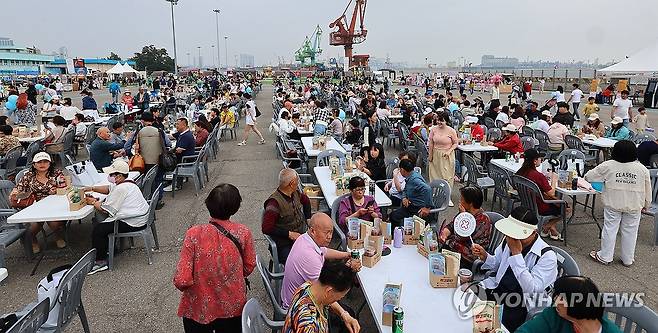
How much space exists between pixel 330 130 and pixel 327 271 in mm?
8500

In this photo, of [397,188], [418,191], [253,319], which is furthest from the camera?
[397,188]

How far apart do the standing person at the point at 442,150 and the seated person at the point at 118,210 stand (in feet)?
14.4

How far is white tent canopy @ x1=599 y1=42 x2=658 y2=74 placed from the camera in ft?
51.1

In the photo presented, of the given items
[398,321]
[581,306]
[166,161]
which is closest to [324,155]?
[166,161]

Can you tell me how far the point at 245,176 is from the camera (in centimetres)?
945

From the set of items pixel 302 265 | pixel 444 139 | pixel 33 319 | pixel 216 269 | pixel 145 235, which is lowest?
pixel 145 235

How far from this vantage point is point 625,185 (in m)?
4.75

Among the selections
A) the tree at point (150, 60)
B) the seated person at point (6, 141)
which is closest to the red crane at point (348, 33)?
the tree at point (150, 60)

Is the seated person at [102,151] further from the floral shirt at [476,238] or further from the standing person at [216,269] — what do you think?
the floral shirt at [476,238]

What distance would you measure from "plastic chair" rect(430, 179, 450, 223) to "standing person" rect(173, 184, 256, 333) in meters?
2.85

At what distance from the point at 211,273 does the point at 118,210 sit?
2.64 meters

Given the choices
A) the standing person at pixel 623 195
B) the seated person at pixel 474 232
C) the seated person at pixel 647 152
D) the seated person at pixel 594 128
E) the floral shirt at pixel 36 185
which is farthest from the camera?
the seated person at pixel 594 128

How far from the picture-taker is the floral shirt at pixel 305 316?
2291mm

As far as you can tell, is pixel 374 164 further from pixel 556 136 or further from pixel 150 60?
pixel 150 60
